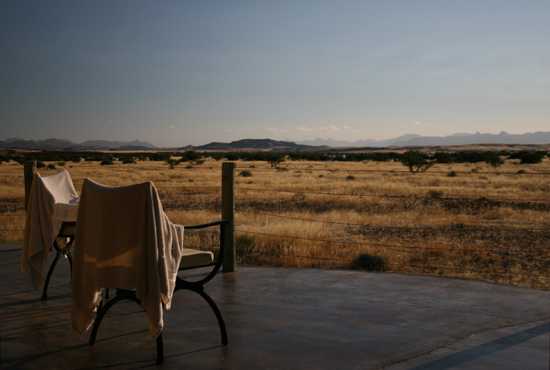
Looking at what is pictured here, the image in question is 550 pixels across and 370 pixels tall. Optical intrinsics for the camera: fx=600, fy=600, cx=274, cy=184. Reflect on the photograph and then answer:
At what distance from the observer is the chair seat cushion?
3.89 meters

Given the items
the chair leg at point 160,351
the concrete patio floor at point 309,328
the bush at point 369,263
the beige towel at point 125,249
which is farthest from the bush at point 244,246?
the chair leg at point 160,351

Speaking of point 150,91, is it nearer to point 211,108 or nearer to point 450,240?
point 211,108

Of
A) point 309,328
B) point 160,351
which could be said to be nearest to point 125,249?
point 160,351

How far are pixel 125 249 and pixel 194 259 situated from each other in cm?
61

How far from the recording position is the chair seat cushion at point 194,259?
12.8 feet

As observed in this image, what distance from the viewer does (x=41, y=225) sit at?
4.71 metres

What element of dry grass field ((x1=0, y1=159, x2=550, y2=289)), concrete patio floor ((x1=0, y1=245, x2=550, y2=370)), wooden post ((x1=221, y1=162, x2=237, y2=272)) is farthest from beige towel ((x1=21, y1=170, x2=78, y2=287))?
dry grass field ((x1=0, y1=159, x2=550, y2=289))

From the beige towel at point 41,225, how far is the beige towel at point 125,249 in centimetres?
121

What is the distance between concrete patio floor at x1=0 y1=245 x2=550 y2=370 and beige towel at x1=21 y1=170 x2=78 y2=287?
320 mm

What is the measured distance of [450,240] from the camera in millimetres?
10945

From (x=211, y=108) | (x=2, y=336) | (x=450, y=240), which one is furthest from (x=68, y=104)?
(x=2, y=336)

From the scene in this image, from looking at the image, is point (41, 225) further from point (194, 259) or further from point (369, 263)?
point (369, 263)

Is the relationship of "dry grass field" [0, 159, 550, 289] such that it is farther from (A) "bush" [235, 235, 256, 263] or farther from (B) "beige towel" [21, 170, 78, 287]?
(B) "beige towel" [21, 170, 78, 287]

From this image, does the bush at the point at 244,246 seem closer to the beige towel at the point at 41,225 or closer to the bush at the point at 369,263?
the bush at the point at 369,263
